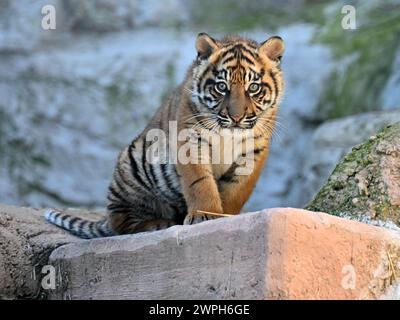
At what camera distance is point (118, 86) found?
1177 cm

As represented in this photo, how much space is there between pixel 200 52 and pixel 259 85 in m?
0.51

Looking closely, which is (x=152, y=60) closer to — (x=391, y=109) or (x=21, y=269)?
(x=391, y=109)

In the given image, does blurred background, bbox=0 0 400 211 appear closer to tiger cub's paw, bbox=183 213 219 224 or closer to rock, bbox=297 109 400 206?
rock, bbox=297 109 400 206

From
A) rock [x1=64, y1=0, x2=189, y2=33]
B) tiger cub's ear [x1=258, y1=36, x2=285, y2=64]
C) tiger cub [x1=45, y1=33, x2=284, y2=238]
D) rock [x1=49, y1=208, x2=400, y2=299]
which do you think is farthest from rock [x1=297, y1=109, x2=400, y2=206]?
rock [x1=49, y1=208, x2=400, y2=299]

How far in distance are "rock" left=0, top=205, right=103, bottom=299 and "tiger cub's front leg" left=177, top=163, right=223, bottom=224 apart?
32.3 inches

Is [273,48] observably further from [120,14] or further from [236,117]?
[120,14]

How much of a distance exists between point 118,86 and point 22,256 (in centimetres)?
586

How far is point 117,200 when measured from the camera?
268 inches

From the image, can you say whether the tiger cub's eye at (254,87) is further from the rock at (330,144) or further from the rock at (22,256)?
the rock at (330,144)
